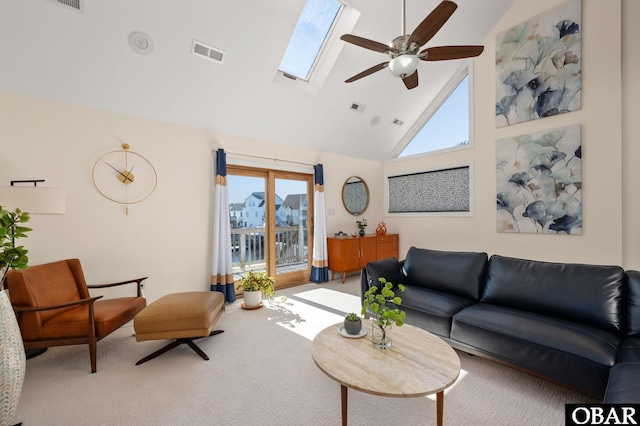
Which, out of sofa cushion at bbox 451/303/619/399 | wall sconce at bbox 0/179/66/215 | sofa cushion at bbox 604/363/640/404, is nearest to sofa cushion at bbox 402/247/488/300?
sofa cushion at bbox 451/303/619/399

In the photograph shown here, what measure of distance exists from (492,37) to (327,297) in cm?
501

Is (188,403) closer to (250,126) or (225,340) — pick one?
(225,340)

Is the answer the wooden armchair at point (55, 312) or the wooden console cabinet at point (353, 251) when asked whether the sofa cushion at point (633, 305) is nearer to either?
the wooden console cabinet at point (353, 251)

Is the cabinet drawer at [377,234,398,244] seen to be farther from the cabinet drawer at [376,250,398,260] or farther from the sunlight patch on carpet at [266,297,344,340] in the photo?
the sunlight patch on carpet at [266,297,344,340]

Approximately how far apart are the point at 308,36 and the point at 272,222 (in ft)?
9.36

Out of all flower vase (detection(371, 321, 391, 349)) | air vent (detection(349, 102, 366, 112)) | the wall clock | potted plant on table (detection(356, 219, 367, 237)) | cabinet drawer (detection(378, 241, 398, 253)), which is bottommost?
flower vase (detection(371, 321, 391, 349))

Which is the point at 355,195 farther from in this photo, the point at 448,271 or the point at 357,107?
the point at 448,271

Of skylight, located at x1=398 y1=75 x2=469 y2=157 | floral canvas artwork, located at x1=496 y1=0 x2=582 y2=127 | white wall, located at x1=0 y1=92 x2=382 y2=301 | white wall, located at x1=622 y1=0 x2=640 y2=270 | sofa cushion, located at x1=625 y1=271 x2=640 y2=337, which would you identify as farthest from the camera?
skylight, located at x1=398 y1=75 x2=469 y2=157

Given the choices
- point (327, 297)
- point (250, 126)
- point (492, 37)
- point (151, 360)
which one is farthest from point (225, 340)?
point (492, 37)

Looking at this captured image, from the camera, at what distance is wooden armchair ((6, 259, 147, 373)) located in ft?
6.92

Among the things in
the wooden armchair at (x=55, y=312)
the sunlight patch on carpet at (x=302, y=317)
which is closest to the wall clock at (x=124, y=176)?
the wooden armchair at (x=55, y=312)

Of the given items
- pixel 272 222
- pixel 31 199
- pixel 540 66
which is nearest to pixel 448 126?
pixel 540 66

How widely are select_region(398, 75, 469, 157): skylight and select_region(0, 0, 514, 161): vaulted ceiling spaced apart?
41 centimetres

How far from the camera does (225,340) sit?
8.92 feet
